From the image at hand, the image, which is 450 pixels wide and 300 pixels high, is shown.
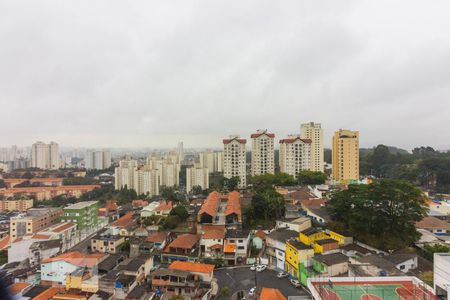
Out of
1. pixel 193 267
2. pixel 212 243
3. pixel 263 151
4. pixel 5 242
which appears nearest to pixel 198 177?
pixel 263 151

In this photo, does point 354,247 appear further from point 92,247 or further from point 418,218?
point 92,247

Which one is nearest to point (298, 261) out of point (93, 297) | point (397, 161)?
point (93, 297)

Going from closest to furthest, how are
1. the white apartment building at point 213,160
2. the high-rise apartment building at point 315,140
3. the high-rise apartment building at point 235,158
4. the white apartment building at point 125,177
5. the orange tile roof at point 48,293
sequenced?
the orange tile roof at point 48,293 < the high-rise apartment building at point 235,158 < the high-rise apartment building at point 315,140 < the white apartment building at point 125,177 < the white apartment building at point 213,160

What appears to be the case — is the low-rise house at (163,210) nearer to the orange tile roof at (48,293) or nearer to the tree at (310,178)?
the orange tile roof at (48,293)

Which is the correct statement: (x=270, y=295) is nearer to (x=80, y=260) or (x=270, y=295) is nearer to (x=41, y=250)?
(x=80, y=260)

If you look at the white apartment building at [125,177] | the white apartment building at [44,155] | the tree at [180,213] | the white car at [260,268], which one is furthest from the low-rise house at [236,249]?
the white apartment building at [44,155]
